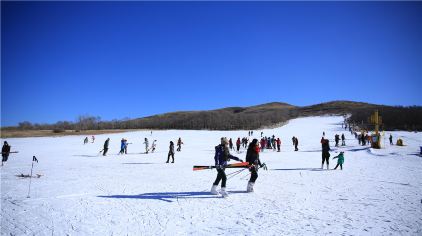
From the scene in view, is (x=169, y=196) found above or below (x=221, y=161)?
below

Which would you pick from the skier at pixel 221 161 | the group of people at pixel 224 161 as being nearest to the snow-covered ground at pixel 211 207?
the group of people at pixel 224 161

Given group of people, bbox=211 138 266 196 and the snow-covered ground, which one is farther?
group of people, bbox=211 138 266 196

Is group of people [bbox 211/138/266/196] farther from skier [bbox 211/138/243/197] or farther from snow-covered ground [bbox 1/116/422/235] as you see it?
snow-covered ground [bbox 1/116/422/235]

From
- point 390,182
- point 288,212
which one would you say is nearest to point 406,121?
point 390,182

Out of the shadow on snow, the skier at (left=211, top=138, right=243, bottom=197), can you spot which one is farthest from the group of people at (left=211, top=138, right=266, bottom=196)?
the shadow on snow

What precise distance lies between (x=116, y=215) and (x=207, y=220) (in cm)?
233

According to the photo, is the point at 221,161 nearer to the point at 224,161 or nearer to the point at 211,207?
the point at 224,161

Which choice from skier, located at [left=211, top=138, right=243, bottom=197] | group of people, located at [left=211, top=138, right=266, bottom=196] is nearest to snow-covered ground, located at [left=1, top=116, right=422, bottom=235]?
group of people, located at [left=211, top=138, right=266, bottom=196]

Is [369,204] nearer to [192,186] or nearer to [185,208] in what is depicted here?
[185,208]

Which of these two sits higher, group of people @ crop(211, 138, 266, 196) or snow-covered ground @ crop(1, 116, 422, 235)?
group of people @ crop(211, 138, 266, 196)

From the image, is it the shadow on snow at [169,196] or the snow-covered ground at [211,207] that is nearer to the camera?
the snow-covered ground at [211,207]

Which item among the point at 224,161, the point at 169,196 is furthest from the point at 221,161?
the point at 169,196

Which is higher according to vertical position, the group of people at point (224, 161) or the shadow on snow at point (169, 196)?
the group of people at point (224, 161)

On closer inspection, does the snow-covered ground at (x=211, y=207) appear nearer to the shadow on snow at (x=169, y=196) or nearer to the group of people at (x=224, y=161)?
the shadow on snow at (x=169, y=196)
